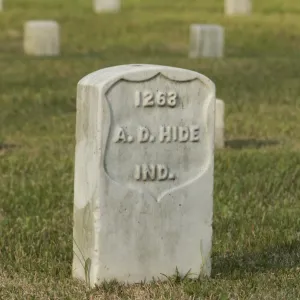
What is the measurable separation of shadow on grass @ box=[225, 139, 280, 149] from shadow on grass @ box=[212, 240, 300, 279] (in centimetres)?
592

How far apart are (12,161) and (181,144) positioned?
595 centimetres

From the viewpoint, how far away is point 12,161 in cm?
1316

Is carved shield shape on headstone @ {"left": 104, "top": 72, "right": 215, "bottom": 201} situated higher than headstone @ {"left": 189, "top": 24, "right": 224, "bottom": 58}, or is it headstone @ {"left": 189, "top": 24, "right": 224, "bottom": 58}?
carved shield shape on headstone @ {"left": 104, "top": 72, "right": 215, "bottom": 201}

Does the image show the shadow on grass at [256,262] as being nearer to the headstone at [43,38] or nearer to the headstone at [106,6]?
the headstone at [43,38]

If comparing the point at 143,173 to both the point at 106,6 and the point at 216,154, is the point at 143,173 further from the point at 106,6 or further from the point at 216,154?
the point at 106,6

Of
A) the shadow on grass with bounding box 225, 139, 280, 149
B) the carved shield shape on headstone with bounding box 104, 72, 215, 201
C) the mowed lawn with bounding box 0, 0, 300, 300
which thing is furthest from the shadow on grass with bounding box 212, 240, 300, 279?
the shadow on grass with bounding box 225, 139, 280, 149

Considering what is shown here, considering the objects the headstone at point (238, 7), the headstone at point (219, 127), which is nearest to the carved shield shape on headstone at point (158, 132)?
the headstone at point (219, 127)

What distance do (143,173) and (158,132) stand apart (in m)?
0.26

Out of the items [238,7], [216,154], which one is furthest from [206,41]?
[216,154]

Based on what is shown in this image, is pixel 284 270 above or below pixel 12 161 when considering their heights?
above

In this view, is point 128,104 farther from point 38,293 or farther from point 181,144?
point 38,293

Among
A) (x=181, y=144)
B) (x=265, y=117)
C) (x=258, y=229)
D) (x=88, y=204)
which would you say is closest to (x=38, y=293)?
(x=88, y=204)

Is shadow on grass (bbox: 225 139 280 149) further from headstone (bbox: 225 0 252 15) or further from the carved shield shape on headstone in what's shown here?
headstone (bbox: 225 0 252 15)

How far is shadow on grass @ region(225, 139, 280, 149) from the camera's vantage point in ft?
48.4
